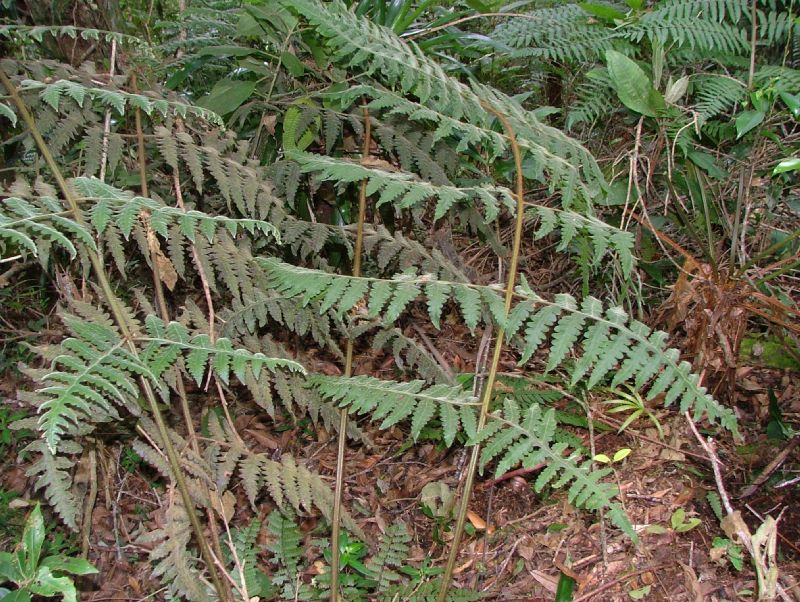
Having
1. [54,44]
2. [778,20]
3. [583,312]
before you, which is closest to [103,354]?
[583,312]

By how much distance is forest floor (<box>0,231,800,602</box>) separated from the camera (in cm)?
188

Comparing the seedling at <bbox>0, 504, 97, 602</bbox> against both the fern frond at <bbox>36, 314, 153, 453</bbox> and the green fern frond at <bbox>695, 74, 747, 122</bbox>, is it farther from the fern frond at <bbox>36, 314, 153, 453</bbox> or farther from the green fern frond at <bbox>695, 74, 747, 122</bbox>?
the green fern frond at <bbox>695, 74, 747, 122</bbox>

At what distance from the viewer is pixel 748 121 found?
7.98 feet

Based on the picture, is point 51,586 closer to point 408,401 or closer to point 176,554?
point 176,554

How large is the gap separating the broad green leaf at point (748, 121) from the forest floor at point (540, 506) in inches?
34.7

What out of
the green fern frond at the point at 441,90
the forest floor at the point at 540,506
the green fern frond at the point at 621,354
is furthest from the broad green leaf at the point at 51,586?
the green fern frond at the point at 441,90

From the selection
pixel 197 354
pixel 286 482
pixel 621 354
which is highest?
pixel 621 354

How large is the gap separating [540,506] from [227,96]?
1.73 metres

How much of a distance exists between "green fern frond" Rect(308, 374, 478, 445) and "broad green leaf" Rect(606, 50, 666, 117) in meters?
1.46

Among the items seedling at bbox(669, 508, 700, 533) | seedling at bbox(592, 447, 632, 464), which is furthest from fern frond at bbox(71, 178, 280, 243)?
seedling at bbox(669, 508, 700, 533)

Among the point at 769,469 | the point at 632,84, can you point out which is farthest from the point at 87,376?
the point at 632,84

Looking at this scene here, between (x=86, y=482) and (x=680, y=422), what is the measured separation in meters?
1.96

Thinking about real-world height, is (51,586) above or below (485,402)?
below

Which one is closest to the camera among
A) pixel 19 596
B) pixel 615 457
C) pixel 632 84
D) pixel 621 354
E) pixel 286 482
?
pixel 19 596
